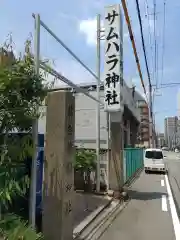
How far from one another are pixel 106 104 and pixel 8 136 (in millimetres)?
7601

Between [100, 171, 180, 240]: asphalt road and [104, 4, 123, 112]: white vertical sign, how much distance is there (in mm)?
3659

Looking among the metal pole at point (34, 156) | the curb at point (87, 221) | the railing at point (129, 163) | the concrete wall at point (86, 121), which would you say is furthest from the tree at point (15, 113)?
the concrete wall at point (86, 121)

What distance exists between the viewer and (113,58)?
36.5 feet

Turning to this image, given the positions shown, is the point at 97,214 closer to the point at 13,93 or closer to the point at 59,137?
the point at 59,137

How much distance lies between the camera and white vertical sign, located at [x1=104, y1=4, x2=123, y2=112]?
36.1 ft

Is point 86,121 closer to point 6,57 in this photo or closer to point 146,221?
point 146,221

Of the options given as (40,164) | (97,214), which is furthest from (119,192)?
(40,164)

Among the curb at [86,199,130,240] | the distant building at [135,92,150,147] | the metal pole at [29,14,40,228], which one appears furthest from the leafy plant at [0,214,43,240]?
the distant building at [135,92,150,147]

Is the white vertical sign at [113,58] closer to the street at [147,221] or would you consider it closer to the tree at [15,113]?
the street at [147,221]

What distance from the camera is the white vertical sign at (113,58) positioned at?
433 inches

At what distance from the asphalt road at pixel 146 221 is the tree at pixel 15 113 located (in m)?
3.22

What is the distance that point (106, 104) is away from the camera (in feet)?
37.3

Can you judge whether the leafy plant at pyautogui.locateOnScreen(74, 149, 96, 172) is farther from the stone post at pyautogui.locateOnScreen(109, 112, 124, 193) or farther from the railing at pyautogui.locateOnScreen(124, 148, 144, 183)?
the railing at pyautogui.locateOnScreen(124, 148, 144, 183)

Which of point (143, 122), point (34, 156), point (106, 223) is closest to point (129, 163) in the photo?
point (106, 223)
